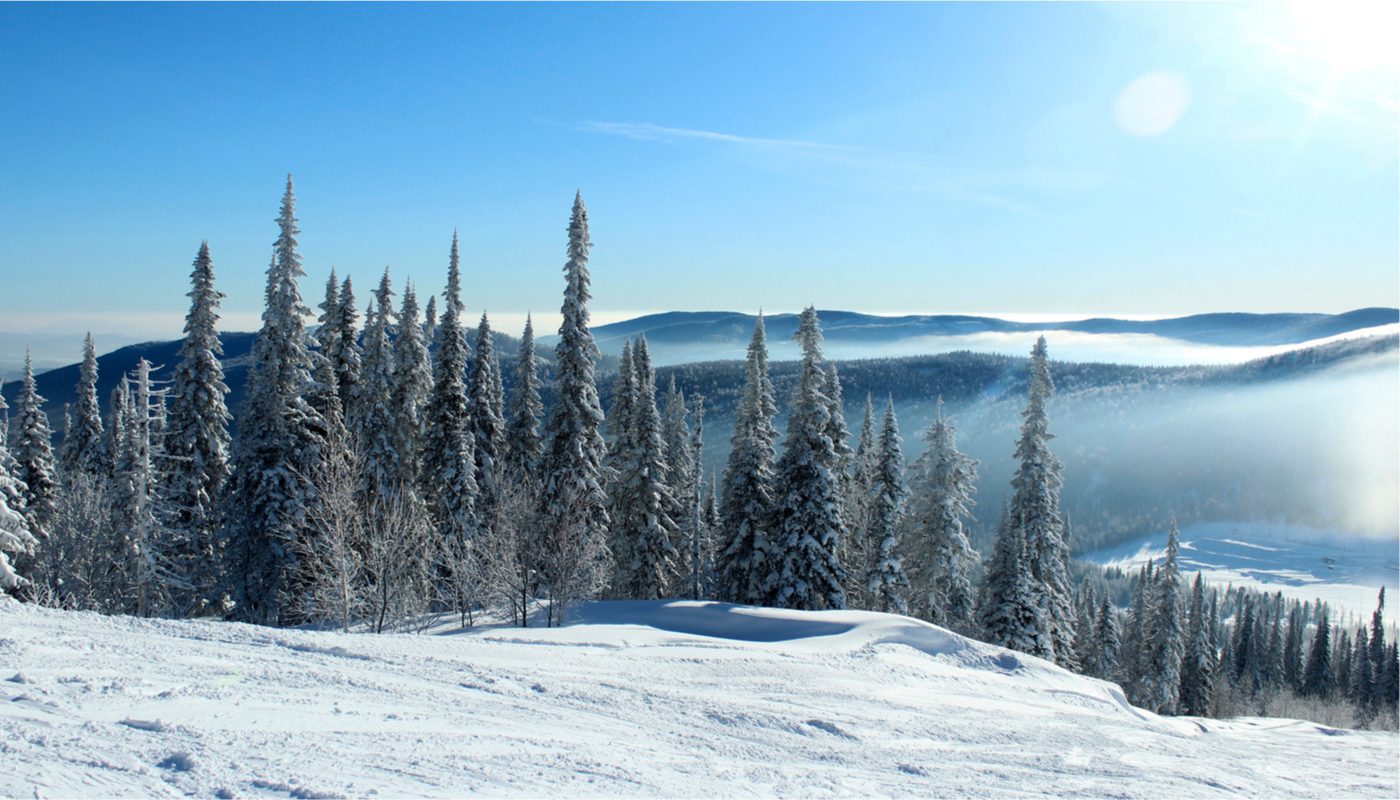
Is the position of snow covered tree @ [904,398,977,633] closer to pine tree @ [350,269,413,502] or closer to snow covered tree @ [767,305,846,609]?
snow covered tree @ [767,305,846,609]

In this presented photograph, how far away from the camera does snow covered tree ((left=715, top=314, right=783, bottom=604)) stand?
33.7m

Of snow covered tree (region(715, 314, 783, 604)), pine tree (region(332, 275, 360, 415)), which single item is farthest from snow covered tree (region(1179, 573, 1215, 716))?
pine tree (region(332, 275, 360, 415))

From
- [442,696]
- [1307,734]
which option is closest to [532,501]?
[442,696]

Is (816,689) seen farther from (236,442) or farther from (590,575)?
(236,442)

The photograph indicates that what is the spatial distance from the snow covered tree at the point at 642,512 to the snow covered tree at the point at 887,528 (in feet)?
30.8

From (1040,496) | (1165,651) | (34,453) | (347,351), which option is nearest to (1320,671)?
(1165,651)

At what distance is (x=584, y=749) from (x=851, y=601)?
3097 centimetres

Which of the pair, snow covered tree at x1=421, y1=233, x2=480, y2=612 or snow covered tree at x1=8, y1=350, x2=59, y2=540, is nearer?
snow covered tree at x1=421, y1=233, x2=480, y2=612

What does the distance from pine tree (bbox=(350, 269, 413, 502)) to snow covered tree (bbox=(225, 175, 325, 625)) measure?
2.91 m

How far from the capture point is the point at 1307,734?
77.0 feet

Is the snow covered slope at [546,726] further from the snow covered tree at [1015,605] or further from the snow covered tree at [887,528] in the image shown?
the snow covered tree at [887,528]

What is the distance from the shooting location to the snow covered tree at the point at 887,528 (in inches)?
1373

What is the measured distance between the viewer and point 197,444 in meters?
32.7

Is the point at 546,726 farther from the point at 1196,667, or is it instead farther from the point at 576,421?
the point at 1196,667
